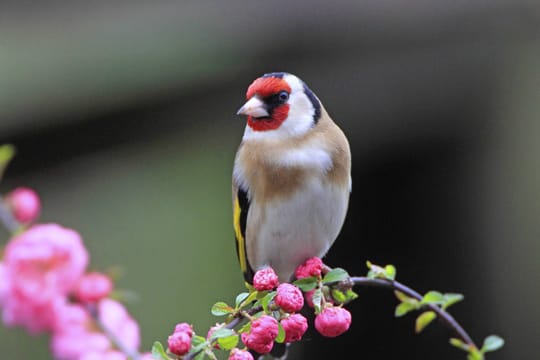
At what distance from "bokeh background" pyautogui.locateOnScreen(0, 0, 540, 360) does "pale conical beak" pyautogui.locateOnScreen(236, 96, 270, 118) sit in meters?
1.14

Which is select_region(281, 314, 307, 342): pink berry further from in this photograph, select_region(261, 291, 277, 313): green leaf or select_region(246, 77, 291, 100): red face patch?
select_region(246, 77, 291, 100): red face patch

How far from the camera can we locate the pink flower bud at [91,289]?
45cm

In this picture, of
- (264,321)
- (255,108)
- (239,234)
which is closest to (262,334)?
(264,321)

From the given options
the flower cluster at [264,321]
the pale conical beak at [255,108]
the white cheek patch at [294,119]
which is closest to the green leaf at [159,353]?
the flower cluster at [264,321]

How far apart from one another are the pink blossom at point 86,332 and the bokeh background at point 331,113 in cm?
148

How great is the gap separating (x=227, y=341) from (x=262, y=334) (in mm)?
28

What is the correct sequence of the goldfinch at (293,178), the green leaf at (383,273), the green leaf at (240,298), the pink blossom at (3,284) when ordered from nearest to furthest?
the pink blossom at (3,284), the green leaf at (240,298), the green leaf at (383,273), the goldfinch at (293,178)

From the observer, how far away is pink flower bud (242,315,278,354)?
0.61 meters

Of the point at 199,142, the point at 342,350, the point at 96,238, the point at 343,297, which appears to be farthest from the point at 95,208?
the point at 343,297

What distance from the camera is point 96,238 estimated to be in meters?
1.98

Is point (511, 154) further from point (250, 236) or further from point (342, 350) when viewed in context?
point (250, 236)

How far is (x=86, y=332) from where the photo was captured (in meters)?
0.45

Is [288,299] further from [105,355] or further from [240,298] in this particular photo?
[105,355]

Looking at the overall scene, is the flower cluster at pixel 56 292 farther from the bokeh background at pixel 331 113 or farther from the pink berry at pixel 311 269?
the bokeh background at pixel 331 113
